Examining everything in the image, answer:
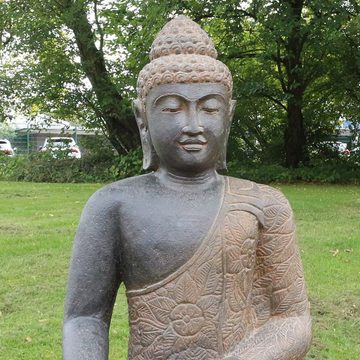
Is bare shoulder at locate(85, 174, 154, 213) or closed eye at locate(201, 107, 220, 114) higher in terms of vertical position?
closed eye at locate(201, 107, 220, 114)

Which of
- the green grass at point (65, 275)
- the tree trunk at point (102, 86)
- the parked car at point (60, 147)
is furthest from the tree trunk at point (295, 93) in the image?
the parked car at point (60, 147)

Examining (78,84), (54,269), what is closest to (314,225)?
(54,269)

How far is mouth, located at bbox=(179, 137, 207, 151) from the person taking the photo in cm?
212

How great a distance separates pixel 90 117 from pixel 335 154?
22.0 feet

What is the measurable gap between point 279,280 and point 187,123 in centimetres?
63

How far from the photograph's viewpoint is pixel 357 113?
54.7ft

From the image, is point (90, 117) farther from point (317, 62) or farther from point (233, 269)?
point (233, 269)

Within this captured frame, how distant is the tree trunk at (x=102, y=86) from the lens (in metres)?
15.9

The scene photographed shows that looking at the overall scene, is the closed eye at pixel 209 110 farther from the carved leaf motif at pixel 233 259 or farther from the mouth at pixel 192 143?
the carved leaf motif at pixel 233 259

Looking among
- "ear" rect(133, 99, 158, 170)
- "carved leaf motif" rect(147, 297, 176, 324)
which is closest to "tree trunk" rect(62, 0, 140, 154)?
"ear" rect(133, 99, 158, 170)

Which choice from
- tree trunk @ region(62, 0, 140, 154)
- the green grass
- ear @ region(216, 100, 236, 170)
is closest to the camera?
ear @ region(216, 100, 236, 170)

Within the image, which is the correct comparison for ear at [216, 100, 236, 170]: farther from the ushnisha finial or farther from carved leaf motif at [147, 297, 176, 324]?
carved leaf motif at [147, 297, 176, 324]

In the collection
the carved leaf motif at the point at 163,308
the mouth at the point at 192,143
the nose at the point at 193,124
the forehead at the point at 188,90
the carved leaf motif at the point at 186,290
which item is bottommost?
the carved leaf motif at the point at 163,308

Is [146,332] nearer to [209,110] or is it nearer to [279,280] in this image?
[279,280]
